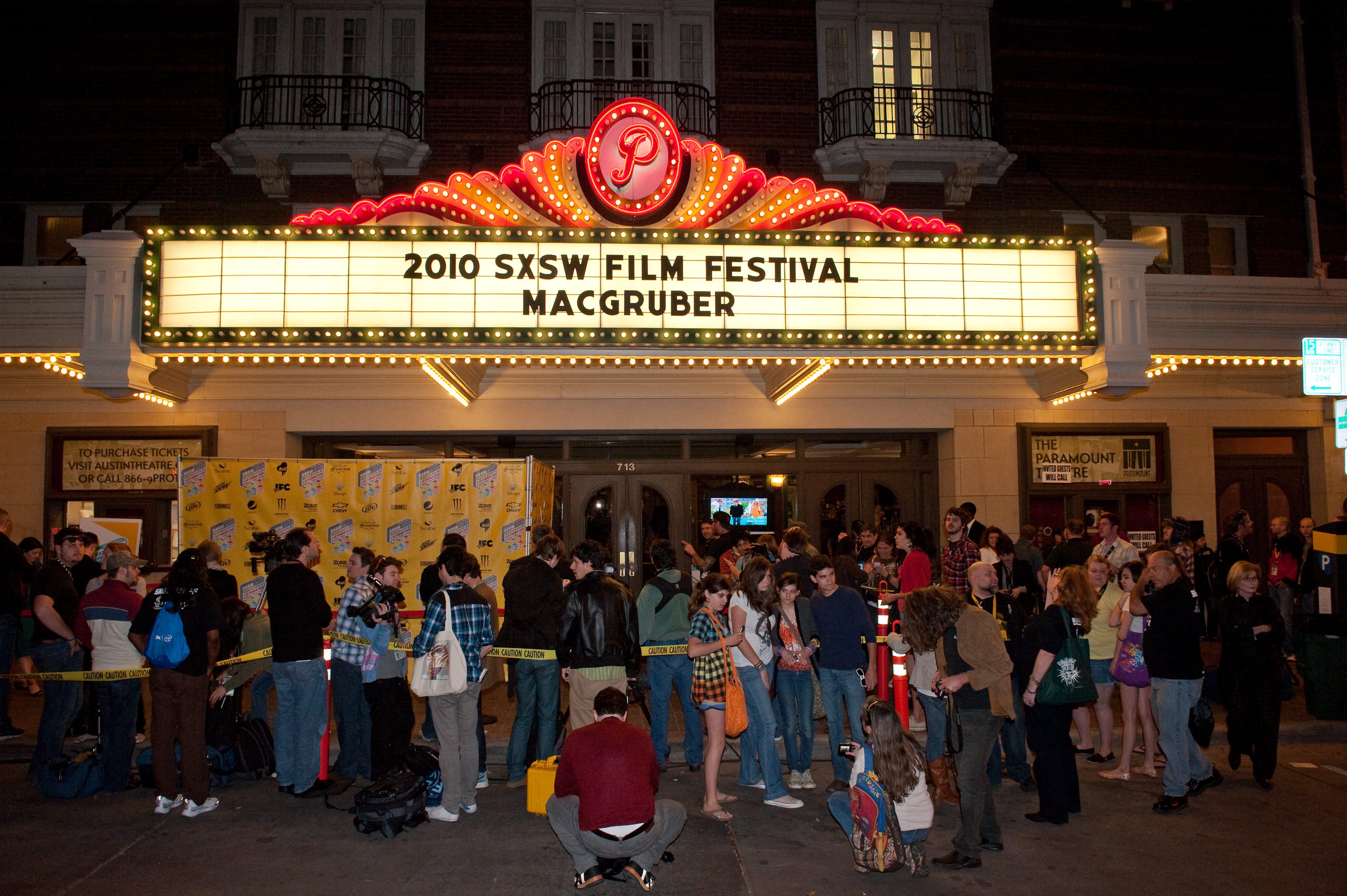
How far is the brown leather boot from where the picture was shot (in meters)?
6.61

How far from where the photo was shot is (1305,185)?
14.7m

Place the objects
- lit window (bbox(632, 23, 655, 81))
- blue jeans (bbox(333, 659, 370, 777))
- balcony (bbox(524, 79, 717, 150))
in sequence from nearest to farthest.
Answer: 1. blue jeans (bbox(333, 659, 370, 777))
2. balcony (bbox(524, 79, 717, 150))
3. lit window (bbox(632, 23, 655, 81))

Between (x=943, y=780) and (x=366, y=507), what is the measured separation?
→ 7790 mm

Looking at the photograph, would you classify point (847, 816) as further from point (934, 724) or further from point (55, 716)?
point (55, 716)

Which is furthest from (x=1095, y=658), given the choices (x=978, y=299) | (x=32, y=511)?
(x=32, y=511)

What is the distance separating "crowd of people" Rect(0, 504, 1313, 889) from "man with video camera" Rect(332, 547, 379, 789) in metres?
0.02

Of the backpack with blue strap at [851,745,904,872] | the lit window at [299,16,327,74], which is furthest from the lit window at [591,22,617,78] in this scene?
the backpack with blue strap at [851,745,904,872]

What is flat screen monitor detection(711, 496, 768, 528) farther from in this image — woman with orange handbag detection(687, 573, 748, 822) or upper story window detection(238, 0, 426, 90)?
upper story window detection(238, 0, 426, 90)

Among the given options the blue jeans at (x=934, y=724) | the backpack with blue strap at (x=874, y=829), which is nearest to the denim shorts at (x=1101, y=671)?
the blue jeans at (x=934, y=724)

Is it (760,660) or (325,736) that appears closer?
(760,660)

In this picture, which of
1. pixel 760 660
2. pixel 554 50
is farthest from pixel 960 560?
pixel 554 50

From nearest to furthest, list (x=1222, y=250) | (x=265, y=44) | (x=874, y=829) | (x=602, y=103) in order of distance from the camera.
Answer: (x=874, y=829)
(x=602, y=103)
(x=265, y=44)
(x=1222, y=250)

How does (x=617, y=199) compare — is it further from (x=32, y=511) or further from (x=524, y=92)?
(x=32, y=511)

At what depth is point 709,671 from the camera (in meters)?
6.64
